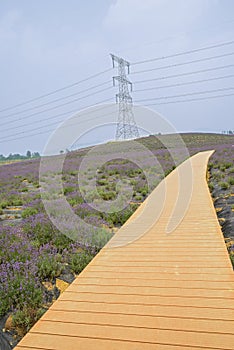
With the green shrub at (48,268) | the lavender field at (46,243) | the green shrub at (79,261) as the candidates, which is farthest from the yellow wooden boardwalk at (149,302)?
the green shrub at (48,268)

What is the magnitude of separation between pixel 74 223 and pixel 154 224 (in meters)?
1.89

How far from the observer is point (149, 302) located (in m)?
3.47

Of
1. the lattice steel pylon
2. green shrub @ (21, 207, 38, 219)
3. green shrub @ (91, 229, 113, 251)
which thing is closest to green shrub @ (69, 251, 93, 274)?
green shrub @ (91, 229, 113, 251)

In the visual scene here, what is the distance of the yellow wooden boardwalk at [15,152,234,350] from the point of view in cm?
285

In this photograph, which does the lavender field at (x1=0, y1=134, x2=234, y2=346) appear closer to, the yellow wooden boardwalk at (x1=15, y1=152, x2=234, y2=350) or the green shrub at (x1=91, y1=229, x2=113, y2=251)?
the green shrub at (x1=91, y1=229, x2=113, y2=251)

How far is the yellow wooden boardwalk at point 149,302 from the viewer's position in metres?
2.85

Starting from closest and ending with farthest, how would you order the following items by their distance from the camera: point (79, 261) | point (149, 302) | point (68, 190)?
point (149, 302) < point (79, 261) < point (68, 190)

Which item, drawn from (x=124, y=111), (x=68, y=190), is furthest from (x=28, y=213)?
(x=124, y=111)

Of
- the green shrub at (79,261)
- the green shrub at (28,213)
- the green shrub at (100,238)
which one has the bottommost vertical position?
the green shrub at (79,261)

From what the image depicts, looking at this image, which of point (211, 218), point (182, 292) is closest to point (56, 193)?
point (211, 218)

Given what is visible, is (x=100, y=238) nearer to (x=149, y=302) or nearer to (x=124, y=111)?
(x=149, y=302)

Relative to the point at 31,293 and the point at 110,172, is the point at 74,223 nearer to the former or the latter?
the point at 31,293

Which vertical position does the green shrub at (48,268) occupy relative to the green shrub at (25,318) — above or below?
above

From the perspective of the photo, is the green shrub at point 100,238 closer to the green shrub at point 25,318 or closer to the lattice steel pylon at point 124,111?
the green shrub at point 25,318
